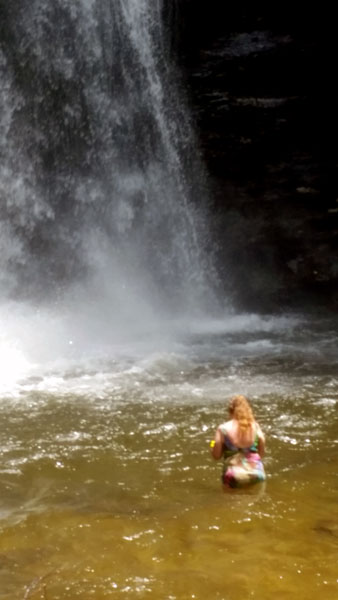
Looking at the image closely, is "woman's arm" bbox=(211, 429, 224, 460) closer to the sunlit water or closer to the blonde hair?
the blonde hair

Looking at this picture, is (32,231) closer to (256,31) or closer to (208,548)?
(256,31)

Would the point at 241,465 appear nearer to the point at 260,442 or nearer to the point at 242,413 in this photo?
the point at 260,442

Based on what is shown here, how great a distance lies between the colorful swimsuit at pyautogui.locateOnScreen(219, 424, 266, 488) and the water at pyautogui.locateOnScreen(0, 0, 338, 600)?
0.50 ft

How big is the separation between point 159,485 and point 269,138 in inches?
548

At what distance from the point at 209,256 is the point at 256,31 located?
19.8ft

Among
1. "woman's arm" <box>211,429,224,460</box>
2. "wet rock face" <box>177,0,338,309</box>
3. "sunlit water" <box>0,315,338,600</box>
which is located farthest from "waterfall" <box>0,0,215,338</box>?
"woman's arm" <box>211,429,224,460</box>

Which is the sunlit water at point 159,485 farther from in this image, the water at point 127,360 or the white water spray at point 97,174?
the white water spray at point 97,174

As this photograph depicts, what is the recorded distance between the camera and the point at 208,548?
540 cm

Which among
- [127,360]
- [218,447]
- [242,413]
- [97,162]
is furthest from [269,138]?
[218,447]

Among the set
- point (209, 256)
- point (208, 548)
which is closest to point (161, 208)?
point (209, 256)

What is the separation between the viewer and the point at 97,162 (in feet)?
61.6

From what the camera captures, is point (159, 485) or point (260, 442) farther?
point (159, 485)

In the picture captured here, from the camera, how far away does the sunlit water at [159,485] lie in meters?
4.99

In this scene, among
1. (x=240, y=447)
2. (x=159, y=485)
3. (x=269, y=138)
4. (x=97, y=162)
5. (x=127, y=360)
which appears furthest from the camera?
(x=269, y=138)
